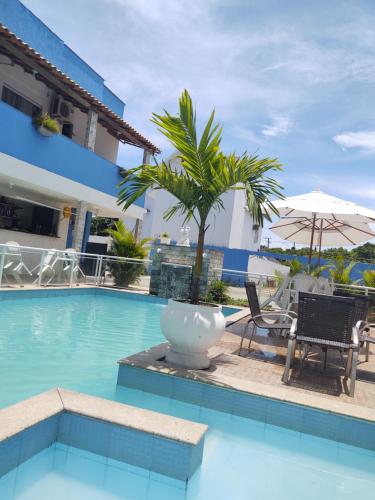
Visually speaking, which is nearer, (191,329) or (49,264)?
(191,329)

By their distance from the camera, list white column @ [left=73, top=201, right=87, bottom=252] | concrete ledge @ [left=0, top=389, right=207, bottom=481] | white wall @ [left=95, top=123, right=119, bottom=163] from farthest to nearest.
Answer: white wall @ [left=95, top=123, right=119, bottom=163] → white column @ [left=73, top=201, right=87, bottom=252] → concrete ledge @ [left=0, top=389, right=207, bottom=481]

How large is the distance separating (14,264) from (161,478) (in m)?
8.21

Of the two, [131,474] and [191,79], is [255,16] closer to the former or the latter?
[191,79]

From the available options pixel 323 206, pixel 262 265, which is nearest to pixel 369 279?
pixel 323 206

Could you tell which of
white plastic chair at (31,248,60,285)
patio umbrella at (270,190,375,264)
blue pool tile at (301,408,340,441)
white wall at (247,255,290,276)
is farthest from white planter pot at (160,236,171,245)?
white wall at (247,255,290,276)

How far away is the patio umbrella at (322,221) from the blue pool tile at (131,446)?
5028mm

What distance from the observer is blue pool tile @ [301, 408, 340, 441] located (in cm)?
369

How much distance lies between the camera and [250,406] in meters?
3.90

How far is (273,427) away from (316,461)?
512mm

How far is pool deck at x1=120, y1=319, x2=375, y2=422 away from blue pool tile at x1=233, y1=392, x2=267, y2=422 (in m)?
0.06

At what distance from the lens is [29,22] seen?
1336 centimetres

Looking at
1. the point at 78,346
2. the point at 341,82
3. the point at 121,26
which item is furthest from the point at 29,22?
the point at 78,346

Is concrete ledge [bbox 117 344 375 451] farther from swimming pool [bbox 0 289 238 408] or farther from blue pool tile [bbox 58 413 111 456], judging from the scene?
blue pool tile [bbox 58 413 111 456]

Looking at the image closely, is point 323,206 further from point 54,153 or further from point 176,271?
point 54,153
